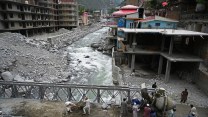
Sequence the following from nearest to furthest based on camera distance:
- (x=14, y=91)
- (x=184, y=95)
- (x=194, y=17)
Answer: (x=14, y=91) → (x=184, y=95) → (x=194, y=17)

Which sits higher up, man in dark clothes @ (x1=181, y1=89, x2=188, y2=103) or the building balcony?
the building balcony

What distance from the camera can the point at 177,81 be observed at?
826 inches

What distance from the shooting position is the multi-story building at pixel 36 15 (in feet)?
142

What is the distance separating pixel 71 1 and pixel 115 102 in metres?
71.8

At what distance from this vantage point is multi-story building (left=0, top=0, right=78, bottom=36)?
43.4 m

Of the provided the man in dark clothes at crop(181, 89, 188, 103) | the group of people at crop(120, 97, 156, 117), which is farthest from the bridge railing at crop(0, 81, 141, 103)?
the man in dark clothes at crop(181, 89, 188, 103)

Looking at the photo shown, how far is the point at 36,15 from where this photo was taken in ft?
192

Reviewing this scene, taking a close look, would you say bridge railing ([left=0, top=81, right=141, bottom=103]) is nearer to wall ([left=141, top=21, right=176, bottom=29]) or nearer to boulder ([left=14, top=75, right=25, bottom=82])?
boulder ([left=14, top=75, right=25, bottom=82])

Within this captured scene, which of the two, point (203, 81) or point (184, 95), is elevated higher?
point (203, 81)

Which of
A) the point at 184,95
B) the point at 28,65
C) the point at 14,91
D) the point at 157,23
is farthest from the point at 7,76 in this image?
the point at 157,23

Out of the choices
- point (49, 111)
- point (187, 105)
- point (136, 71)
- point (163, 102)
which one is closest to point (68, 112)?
point (49, 111)

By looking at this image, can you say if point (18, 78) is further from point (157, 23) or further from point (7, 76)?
point (157, 23)

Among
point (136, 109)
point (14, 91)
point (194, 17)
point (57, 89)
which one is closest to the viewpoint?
point (136, 109)

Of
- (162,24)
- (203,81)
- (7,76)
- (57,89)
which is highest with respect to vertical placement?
(162,24)
